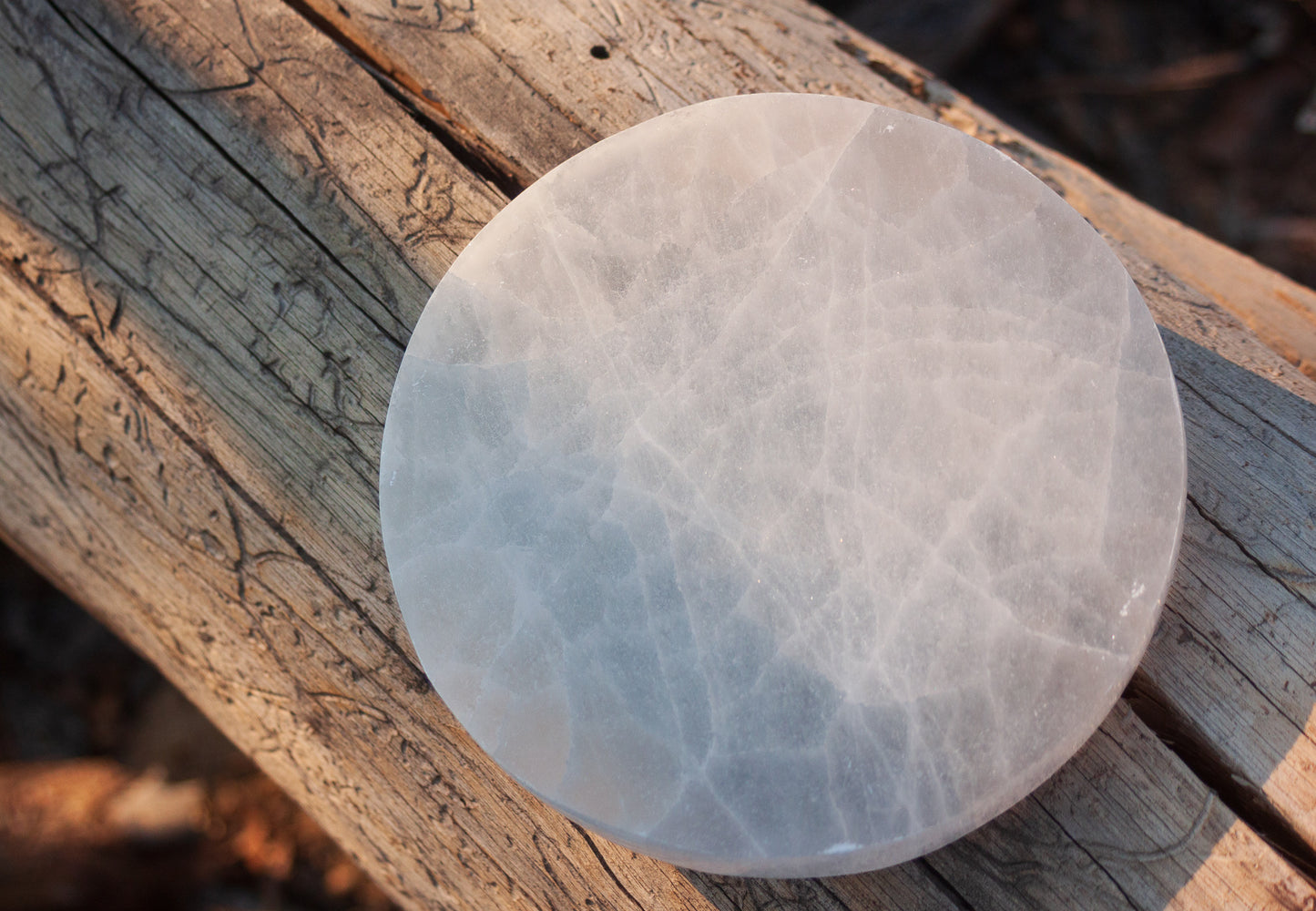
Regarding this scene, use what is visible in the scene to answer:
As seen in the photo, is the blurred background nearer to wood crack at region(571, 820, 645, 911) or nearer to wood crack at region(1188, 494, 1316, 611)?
wood crack at region(571, 820, 645, 911)

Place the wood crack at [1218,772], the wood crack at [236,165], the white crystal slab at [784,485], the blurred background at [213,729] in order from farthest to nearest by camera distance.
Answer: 1. the blurred background at [213,729]
2. the wood crack at [236,165]
3. the wood crack at [1218,772]
4. the white crystal slab at [784,485]

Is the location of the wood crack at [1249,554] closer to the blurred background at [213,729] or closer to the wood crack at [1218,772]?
the wood crack at [1218,772]

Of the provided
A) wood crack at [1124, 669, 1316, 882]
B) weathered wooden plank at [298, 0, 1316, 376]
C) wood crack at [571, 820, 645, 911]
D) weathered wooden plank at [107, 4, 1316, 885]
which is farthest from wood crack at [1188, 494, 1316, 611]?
wood crack at [571, 820, 645, 911]

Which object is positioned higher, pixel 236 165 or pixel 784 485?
pixel 236 165

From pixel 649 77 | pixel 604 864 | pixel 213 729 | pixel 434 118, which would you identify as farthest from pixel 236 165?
pixel 213 729

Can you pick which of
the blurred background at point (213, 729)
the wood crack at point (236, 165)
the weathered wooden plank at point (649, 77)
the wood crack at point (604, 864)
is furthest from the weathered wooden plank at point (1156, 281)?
the blurred background at point (213, 729)

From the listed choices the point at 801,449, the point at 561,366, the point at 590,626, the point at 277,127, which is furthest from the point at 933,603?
the point at 277,127

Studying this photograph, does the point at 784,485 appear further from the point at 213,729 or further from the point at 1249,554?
the point at 213,729

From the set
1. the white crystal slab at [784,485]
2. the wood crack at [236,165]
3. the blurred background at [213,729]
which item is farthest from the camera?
the blurred background at [213,729]
